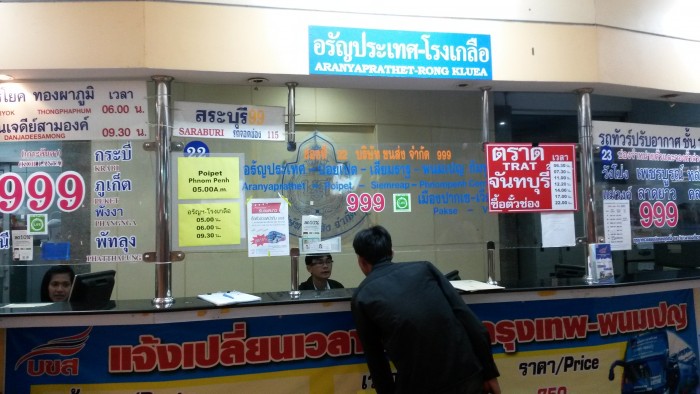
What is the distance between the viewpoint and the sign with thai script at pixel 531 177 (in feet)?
10.4

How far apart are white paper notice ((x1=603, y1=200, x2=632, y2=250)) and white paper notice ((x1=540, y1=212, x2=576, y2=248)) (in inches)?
9.9

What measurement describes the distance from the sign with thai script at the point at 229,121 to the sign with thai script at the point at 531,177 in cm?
124

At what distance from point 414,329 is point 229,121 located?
1.52 m

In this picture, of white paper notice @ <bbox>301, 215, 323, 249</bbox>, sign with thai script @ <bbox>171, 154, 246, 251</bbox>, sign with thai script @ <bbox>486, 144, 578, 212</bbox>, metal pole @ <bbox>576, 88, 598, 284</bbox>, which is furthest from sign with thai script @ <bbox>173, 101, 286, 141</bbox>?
metal pole @ <bbox>576, 88, 598, 284</bbox>

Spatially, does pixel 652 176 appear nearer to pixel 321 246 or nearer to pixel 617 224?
pixel 617 224

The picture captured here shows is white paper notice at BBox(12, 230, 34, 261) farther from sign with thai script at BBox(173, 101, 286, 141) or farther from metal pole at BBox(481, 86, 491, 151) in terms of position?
metal pole at BBox(481, 86, 491, 151)

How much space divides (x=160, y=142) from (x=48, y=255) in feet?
2.55

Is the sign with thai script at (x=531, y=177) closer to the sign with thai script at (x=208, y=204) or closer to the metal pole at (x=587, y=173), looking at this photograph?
the metal pole at (x=587, y=173)

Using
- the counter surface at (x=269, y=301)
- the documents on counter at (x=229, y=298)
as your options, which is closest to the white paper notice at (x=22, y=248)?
the counter surface at (x=269, y=301)

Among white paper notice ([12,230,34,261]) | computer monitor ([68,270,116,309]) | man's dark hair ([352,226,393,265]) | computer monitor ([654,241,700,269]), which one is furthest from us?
computer monitor ([654,241,700,269])

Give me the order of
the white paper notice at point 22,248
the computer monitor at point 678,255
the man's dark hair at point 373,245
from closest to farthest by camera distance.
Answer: the man's dark hair at point 373,245 < the white paper notice at point 22,248 < the computer monitor at point 678,255

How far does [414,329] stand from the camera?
2.08 metres

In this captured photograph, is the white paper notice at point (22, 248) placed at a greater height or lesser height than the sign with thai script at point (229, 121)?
lesser

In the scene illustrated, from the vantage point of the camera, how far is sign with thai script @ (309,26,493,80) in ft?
9.59
